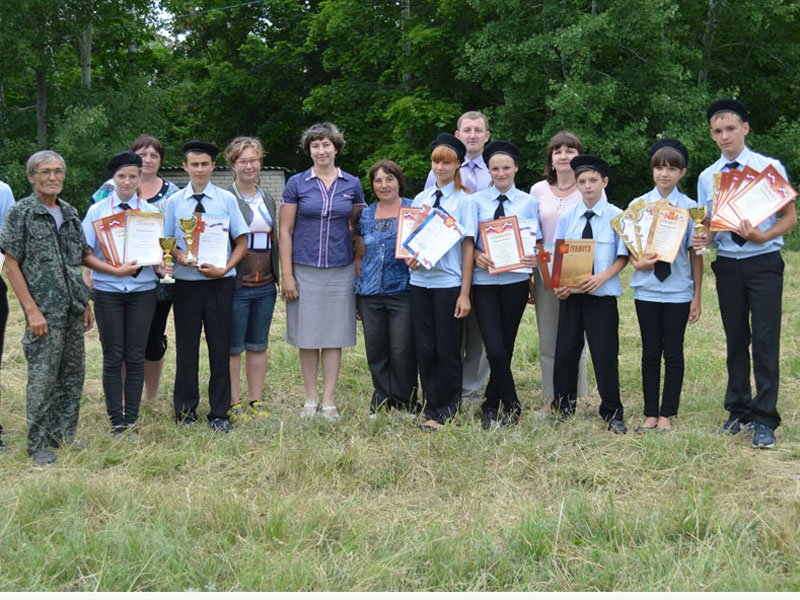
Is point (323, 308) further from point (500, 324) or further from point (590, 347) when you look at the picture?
point (590, 347)

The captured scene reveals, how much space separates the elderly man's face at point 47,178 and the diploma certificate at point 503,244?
2.78 metres

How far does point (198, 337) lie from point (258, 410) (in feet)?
2.33

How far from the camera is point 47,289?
5.30m

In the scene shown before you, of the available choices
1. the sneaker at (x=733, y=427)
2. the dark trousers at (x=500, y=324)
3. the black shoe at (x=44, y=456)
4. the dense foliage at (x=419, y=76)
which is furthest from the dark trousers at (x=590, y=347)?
the dense foliage at (x=419, y=76)

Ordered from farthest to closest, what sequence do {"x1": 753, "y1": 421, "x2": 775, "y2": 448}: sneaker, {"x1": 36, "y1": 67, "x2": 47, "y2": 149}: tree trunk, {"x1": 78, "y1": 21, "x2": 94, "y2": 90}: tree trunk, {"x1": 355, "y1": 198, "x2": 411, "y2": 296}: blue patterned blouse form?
{"x1": 78, "y1": 21, "x2": 94, "y2": 90}: tree trunk
{"x1": 36, "y1": 67, "x2": 47, "y2": 149}: tree trunk
{"x1": 355, "y1": 198, "x2": 411, "y2": 296}: blue patterned blouse
{"x1": 753, "y1": 421, "x2": 775, "y2": 448}: sneaker

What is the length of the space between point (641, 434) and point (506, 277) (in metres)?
1.40

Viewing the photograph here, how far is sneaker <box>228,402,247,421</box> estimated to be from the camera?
242 inches

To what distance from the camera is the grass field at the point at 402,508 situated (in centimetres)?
368

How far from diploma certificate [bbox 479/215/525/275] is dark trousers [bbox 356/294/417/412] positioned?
0.75 meters

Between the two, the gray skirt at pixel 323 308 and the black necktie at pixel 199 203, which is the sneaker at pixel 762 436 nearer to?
the gray skirt at pixel 323 308

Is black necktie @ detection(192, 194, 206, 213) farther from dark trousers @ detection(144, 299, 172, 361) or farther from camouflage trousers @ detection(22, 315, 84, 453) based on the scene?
camouflage trousers @ detection(22, 315, 84, 453)

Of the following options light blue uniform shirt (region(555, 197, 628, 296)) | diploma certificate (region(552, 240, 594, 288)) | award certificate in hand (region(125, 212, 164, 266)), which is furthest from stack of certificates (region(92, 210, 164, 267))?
light blue uniform shirt (region(555, 197, 628, 296))

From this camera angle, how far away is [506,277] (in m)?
5.97

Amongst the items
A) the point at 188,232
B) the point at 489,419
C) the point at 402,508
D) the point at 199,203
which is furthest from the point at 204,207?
the point at 402,508
